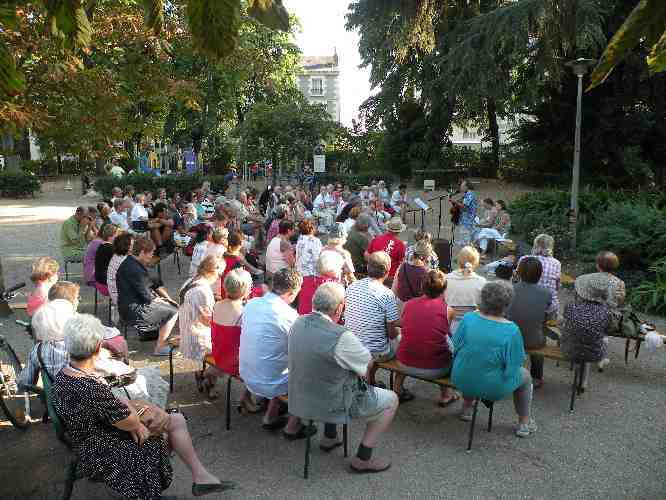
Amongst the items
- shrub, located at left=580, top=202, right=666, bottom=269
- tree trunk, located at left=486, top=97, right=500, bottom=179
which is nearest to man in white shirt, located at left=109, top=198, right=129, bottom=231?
shrub, located at left=580, top=202, right=666, bottom=269

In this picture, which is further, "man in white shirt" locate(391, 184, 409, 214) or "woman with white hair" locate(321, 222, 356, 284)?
"man in white shirt" locate(391, 184, 409, 214)

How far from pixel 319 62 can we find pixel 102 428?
231 feet

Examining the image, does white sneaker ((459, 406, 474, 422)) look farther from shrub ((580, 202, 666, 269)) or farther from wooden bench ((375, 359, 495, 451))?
shrub ((580, 202, 666, 269))

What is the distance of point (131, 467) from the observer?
3330 mm

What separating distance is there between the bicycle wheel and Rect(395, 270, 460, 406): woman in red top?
10.4ft

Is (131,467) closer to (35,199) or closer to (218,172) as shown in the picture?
(35,199)

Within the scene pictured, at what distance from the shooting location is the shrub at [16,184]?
27.4 metres

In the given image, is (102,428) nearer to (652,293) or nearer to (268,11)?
(268,11)

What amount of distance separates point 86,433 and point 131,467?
320mm

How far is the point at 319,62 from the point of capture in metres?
69.7

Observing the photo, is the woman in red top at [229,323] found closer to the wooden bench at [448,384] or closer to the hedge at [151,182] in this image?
the wooden bench at [448,384]

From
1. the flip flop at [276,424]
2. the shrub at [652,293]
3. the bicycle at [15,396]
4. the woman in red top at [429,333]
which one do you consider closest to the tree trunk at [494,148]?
the shrub at [652,293]

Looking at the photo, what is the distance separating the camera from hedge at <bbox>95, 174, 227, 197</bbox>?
25531mm

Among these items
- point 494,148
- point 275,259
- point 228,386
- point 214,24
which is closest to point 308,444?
point 228,386
